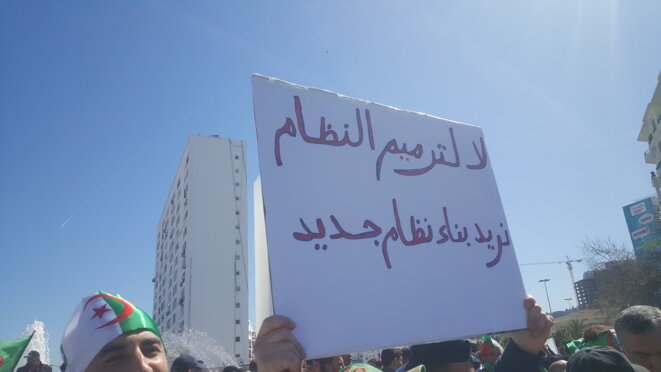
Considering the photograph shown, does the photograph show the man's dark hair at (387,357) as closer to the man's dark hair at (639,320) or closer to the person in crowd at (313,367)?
the person in crowd at (313,367)

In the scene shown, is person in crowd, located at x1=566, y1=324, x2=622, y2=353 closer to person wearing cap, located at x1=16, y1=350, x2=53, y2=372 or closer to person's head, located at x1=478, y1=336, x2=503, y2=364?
person's head, located at x1=478, y1=336, x2=503, y2=364

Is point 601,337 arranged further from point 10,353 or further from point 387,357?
point 10,353

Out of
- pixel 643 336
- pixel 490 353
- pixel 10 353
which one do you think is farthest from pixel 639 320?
pixel 10 353

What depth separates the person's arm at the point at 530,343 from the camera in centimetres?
183

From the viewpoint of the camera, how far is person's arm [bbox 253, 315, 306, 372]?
124cm

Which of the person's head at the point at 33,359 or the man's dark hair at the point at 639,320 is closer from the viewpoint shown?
the man's dark hair at the point at 639,320

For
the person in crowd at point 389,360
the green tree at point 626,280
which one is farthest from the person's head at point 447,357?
the green tree at point 626,280

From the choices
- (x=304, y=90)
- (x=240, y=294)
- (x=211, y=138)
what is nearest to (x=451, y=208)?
(x=304, y=90)

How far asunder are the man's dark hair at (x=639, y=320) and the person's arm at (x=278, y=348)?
80.0 inches

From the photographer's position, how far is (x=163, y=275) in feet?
180

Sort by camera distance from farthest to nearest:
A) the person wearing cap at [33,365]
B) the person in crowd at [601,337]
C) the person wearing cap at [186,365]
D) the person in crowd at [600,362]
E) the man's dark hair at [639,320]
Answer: the person wearing cap at [33,365] → the person wearing cap at [186,365] → the person in crowd at [601,337] → the man's dark hair at [639,320] → the person in crowd at [600,362]

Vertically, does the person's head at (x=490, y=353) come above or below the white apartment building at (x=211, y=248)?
below

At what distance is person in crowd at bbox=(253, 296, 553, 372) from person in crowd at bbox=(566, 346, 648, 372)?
15cm

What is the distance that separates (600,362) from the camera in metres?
1.66
